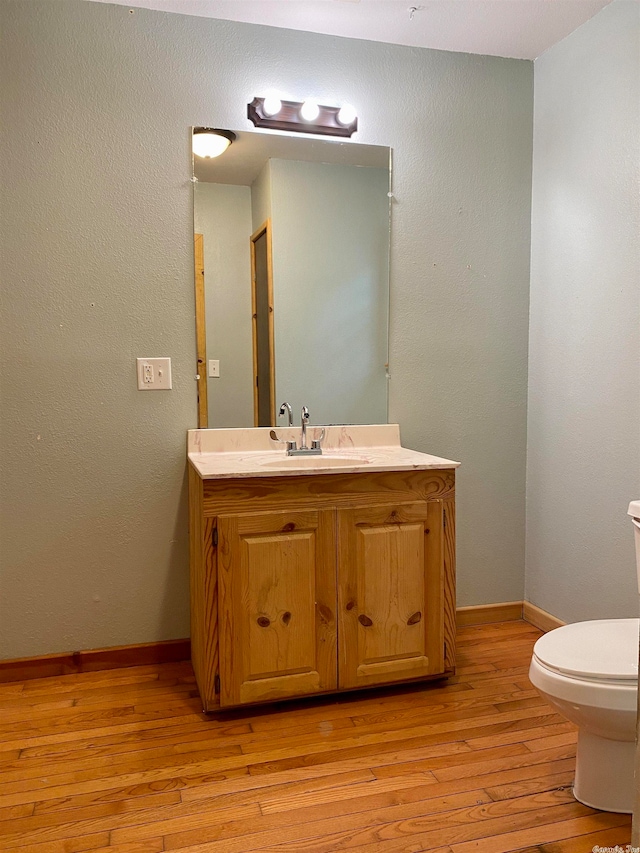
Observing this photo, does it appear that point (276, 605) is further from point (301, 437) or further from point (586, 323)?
point (586, 323)

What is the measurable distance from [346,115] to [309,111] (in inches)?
5.7

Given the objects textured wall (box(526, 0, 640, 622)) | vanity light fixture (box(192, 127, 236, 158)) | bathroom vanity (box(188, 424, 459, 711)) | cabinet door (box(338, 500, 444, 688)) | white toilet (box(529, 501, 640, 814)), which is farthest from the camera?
vanity light fixture (box(192, 127, 236, 158))

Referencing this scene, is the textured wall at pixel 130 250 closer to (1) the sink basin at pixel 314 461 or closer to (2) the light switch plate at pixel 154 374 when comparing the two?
(2) the light switch plate at pixel 154 374

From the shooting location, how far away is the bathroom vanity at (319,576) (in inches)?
81.5

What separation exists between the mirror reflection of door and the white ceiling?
711mm

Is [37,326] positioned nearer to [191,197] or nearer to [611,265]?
[191,197]

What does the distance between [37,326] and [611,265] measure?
6.61ft

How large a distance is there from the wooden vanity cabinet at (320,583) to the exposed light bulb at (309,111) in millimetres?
1354

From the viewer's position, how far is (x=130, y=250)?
2422mm

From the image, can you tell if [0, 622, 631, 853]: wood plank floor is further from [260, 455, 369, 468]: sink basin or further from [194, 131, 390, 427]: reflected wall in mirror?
[194, 131, 390, 427]: reflected wall in mirror

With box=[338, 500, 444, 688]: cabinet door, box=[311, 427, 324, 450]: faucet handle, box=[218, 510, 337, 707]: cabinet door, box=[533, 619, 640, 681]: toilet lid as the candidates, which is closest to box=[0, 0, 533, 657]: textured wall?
box=[311, 427, 324, 450]: faucet handle

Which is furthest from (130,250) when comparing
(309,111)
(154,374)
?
(309,111)

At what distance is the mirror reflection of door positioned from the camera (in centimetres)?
250

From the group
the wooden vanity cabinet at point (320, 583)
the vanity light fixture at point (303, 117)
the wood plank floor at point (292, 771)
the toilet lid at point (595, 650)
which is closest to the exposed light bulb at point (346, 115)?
the vanity light fixture at point (303, 117)
